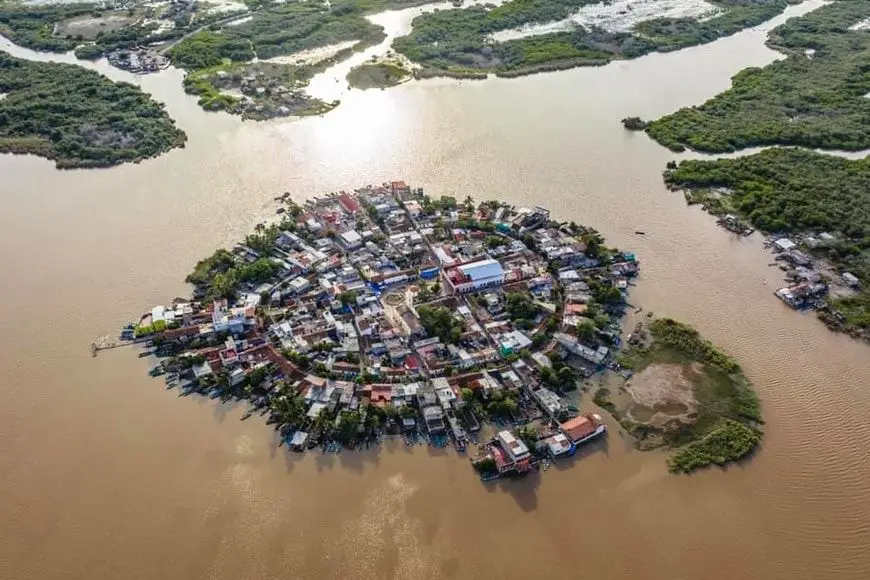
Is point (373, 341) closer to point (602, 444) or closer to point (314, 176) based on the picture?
point (602, 444)

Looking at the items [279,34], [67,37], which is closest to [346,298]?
[279,34]

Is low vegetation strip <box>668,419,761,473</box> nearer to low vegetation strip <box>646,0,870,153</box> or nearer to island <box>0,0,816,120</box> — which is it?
low vegetation strip <box>646,0,870,153</box>

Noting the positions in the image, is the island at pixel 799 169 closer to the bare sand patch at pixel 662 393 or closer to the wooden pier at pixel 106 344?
the bare sand patch at pixel 662 393

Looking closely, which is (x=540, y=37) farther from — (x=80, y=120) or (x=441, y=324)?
(x=441, y=324)

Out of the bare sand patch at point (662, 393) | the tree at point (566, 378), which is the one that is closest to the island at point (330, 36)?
the tree at point (566, 378)

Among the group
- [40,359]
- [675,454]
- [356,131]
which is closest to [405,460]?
[675,454]

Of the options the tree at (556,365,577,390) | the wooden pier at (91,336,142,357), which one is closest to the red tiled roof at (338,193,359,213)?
the wooden pier at (91,336,142,357)
